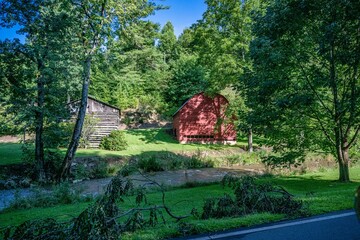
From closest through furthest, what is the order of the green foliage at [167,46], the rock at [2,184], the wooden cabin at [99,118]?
the rock at [2,184], the wooden cabin at [99,118], the green foliage at [167,46]

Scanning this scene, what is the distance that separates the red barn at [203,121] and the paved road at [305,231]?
22.0m

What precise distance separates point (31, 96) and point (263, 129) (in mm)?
13016

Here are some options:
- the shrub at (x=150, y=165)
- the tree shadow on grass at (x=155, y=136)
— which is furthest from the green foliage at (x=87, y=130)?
the shrub at (x=150, y=165)

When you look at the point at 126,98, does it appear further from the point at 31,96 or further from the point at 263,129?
the point at 263,129

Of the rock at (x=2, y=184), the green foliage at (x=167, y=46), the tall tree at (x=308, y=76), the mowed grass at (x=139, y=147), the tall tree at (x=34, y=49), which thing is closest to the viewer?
the tall tree at (x=308, y=76)

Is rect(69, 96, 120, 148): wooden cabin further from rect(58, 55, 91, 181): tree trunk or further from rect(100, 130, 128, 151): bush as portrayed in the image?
rect(58, 55, 91, 181): tree trunk

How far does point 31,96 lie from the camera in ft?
45.6

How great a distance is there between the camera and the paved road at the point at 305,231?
3.68 metres

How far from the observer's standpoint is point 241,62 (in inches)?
811

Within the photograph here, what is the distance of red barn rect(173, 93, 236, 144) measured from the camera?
86.7ft

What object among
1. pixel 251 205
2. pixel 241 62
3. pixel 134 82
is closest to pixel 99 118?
pixel 134 82

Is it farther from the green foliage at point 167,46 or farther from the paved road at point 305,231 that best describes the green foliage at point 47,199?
the green foliage at point 167,46

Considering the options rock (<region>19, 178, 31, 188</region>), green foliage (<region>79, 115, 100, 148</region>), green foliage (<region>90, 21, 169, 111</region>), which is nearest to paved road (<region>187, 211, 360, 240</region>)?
rock (<region>19, 178, 31, 188</region>)

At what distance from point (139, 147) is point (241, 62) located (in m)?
12.3
